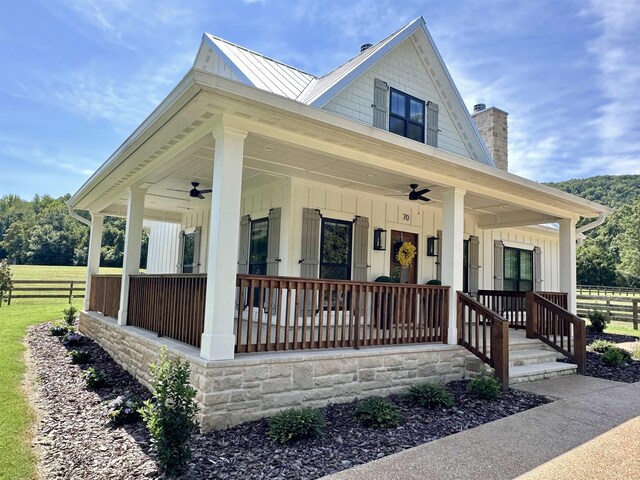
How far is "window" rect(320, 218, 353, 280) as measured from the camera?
7430 millimetres

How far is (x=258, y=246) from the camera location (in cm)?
781

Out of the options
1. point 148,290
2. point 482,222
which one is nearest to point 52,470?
point 148,290

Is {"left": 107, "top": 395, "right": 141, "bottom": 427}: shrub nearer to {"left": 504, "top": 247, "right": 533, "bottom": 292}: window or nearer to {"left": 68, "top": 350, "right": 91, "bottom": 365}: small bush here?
{"left": 68, "top": 350, "right": 91, "bottom": 365}: small bush

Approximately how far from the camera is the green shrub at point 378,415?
13.9ft

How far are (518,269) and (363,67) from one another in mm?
7050

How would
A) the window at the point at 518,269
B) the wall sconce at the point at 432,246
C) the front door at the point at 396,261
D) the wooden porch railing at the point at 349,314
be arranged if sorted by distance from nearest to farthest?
the wooden porch railing at the point at 349,314 → the front door at the point at 396,261 → the wall sconce at the point at 432,246 → the window at the point at 518,269

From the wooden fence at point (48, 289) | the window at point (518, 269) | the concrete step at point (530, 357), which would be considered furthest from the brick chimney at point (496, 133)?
the wooden fence at point (48, 289)

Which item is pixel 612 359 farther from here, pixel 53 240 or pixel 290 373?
pixel 53 240

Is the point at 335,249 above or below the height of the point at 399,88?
below

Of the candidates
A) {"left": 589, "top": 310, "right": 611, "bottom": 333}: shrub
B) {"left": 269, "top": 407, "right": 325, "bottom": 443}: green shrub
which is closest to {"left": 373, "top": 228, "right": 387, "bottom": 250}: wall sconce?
{"left": 269, "top": 407, "right": 325, "bottom": 443}: green shrub

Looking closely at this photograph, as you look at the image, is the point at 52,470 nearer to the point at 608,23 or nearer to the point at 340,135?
the point at 340,135

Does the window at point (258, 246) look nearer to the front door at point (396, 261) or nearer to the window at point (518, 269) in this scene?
the front door at point (396, 261)

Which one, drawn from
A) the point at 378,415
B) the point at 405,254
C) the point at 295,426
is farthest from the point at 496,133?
the point at 295,426

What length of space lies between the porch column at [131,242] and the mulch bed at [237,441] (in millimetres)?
1886
